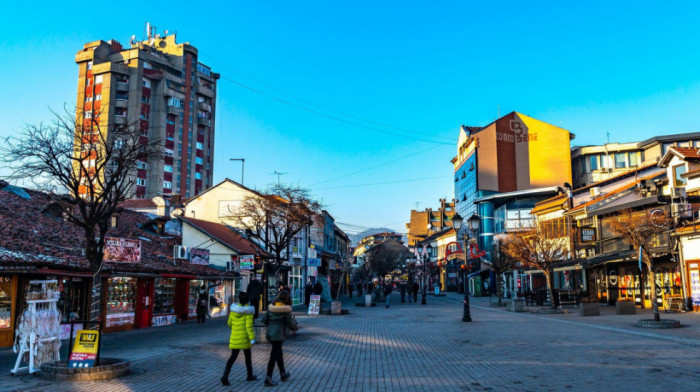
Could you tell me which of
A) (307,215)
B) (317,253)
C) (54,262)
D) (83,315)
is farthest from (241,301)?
(317,253)

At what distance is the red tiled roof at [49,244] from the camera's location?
1593 centimetres

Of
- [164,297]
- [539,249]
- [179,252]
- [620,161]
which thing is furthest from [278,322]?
[620,161]

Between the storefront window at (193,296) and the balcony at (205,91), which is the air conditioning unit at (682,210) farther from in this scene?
the balcony at (205,91)

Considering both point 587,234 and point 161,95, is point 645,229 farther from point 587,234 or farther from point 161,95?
point 161,95

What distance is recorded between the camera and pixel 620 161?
55.0 metres

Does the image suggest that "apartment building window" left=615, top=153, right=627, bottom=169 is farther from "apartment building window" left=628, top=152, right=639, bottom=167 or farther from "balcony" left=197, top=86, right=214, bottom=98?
"balcony" left=197, top=86, right=214, bottom=98

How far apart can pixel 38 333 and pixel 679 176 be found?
29.9 metres

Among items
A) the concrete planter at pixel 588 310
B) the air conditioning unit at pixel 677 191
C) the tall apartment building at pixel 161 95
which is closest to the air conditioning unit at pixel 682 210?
the air conditioning unit at pixel 677 191

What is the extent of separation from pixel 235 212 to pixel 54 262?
2417 centimetres

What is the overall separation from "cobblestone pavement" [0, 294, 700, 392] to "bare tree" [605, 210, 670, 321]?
323 cm

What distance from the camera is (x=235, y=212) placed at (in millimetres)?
40219

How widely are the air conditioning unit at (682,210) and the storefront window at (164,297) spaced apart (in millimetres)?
23880

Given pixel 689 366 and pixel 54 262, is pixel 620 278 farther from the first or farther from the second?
pixel 54 262

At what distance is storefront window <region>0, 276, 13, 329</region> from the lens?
50.6ft
